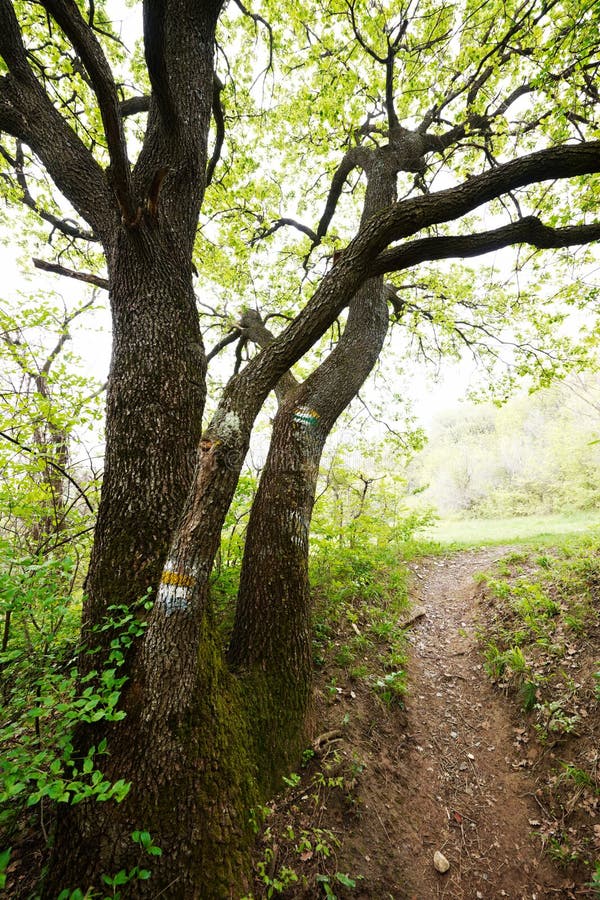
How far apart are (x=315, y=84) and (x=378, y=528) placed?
7.29 meters

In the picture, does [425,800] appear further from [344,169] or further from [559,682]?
[344,169]

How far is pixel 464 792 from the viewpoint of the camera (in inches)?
119

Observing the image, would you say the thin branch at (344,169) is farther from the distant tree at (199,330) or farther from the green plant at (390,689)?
the green plant at (390,689)

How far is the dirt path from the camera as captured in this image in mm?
2426

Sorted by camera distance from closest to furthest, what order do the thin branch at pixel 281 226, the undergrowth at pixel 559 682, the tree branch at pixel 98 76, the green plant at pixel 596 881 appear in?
the tree branch at pixel 98 76, the green plant at pixel 596 881, the undergrowth at pixel 559 682, the thin branch at pixel 281 226

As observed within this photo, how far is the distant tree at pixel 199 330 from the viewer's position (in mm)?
1948

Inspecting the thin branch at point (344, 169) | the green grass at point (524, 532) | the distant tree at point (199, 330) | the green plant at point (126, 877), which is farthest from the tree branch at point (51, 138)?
the green grass at point (524, 532)

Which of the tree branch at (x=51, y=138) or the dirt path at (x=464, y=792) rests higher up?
the tree branch at (x=51, y=138)

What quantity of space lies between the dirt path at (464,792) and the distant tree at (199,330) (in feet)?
3.88

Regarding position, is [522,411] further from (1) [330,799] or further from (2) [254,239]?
(1) [330,799]

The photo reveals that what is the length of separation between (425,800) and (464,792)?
40 centimetres

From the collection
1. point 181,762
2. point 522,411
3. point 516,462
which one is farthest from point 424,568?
point 522,411

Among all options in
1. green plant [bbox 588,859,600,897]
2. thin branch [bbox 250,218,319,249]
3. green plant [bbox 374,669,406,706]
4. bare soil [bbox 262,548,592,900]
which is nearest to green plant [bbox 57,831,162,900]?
bare soil [bbox 262,548,592,900]

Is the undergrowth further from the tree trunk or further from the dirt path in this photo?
the tree trunk
